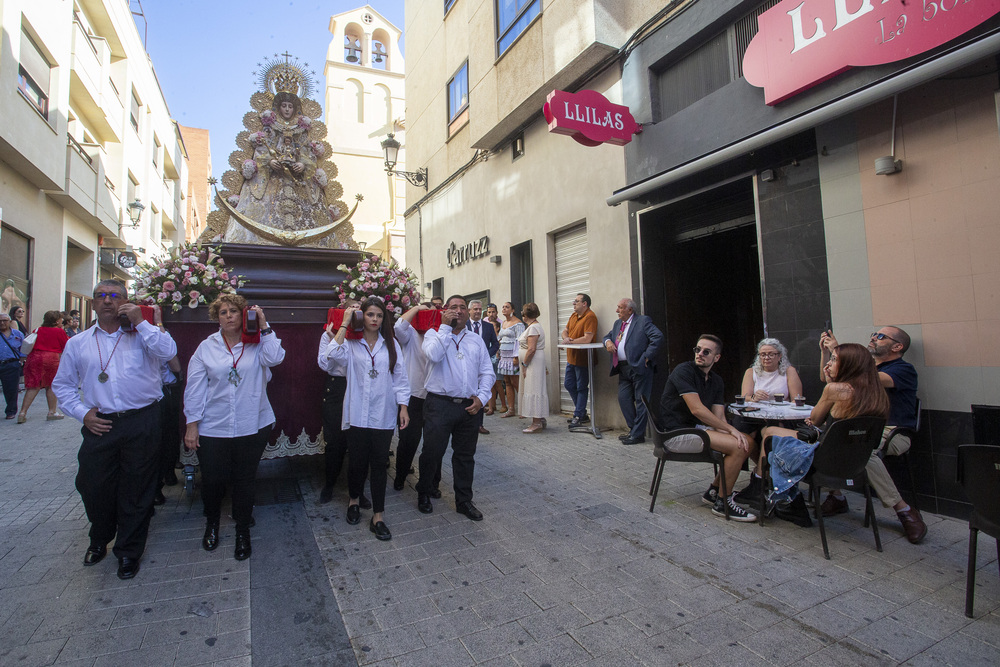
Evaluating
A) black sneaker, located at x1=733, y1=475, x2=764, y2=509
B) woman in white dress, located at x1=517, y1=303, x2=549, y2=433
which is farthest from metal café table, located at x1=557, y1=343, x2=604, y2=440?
black sneaker, located at x1=733, y1=475, x2=764, y2=509

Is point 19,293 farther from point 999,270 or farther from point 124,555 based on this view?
point 999,270

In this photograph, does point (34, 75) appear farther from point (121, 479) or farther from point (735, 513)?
point (735, 513)

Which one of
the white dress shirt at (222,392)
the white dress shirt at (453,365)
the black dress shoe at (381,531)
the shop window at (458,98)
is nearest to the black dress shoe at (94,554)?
the white dress shirt at (222,392)

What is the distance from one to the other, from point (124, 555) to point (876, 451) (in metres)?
5.31

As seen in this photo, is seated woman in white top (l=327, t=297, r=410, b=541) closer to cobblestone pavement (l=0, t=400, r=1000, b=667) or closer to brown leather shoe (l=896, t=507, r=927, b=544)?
cobblestone pavement (l=0, t=400, r=1000, b=667)

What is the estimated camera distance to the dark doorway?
7.17 metres

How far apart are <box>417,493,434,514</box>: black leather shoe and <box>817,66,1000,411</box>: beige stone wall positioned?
4.15m

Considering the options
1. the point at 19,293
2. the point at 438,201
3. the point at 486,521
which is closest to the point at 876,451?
the point at 486,521

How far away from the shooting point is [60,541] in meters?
3.81

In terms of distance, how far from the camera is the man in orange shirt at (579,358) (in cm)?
809

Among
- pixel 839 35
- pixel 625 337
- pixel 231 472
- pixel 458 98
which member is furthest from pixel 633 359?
pixel 458 98

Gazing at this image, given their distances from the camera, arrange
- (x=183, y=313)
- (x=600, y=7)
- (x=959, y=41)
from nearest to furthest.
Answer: (x=959, y=41), (x=183, y=313), (x=600, y=7)

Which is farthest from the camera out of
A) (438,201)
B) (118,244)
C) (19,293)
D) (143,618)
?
(118,244)

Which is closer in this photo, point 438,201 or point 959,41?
point 959,41
